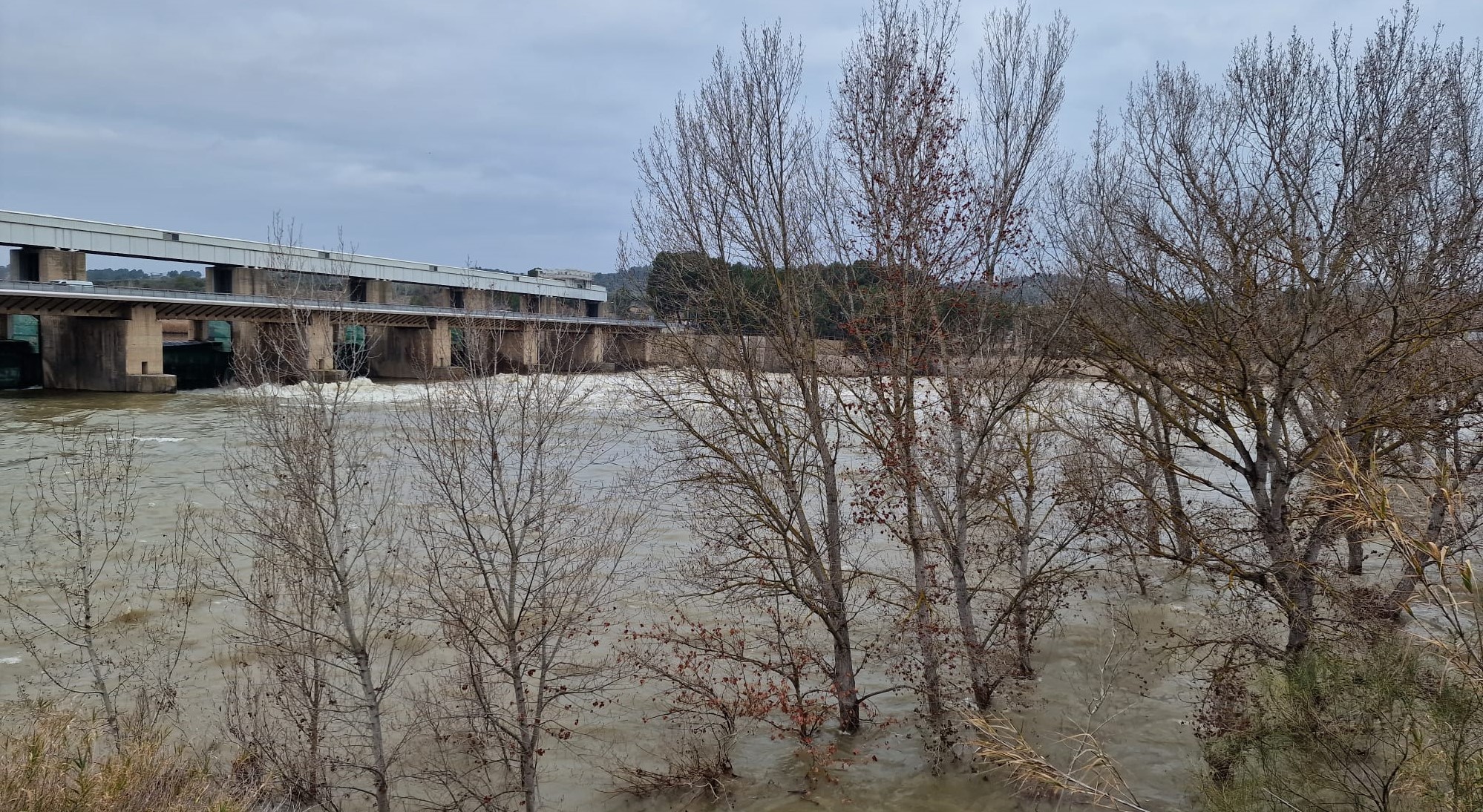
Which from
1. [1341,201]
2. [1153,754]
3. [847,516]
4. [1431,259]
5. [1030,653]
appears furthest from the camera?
[847,516]

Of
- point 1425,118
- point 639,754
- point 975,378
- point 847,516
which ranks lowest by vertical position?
point 639,754

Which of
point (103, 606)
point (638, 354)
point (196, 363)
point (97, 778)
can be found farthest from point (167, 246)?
point (97, 778)

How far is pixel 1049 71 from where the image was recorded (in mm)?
14414

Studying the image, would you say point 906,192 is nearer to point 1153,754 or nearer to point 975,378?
point 975,378

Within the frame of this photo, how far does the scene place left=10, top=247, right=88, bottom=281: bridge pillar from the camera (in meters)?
47.3

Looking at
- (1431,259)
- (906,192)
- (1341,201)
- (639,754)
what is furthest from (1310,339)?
(639,754)

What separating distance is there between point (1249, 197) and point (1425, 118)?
9.40 ft

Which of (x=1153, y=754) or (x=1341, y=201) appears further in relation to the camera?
(x=1341, y=201)

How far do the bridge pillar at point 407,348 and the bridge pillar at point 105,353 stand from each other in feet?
44.3

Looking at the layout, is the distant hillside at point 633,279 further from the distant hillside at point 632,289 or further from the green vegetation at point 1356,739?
the green vegetation at point 1356,739

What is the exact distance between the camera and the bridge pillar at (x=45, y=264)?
4731 cm

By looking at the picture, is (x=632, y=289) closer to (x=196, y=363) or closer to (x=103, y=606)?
(x=103, y=606)

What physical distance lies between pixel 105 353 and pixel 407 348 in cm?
1798

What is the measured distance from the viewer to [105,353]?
47.8 meters
